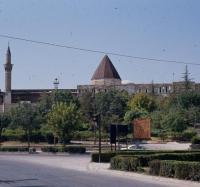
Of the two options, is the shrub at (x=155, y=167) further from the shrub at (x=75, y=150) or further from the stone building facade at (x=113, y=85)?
the stone building facade at (x=113, y=85)

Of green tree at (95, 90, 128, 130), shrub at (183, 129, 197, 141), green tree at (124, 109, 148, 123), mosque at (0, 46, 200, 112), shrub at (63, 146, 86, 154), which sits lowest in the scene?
shrub at (63, 146, 86, 154)

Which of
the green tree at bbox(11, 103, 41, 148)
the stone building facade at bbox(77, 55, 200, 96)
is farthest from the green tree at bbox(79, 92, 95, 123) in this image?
the stone building facade at bbox(77, 55, 200, 96)

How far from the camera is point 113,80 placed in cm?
15850

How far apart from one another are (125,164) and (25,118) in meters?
58.7

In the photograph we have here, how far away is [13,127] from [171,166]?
70165 mm

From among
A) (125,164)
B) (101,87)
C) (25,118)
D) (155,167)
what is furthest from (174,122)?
(101,87)

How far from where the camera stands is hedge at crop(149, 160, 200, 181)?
74.3 feet

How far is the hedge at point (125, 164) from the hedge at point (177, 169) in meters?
2.52

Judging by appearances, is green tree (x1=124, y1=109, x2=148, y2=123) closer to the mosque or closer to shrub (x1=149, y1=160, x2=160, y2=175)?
the mosque

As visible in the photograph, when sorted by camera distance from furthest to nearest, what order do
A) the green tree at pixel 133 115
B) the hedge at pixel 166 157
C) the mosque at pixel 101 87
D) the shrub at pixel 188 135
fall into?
the mosque at pixel 101 87 < the green tree at pixel 133 115 < the shrub at pixel 188 135 < the hedge at pixel 166 157

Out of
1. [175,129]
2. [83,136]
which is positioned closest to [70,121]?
[83,136]

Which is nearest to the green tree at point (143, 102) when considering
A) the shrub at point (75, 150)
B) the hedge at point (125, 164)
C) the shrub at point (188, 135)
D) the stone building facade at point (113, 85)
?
the stone building facade at point (113, 85)

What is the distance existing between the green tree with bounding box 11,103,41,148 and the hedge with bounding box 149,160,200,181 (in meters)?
58.6

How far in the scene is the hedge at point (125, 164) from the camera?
28.8 metres
